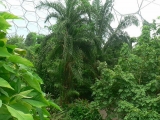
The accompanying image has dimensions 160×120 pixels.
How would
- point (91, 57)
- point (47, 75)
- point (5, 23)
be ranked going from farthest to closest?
point (47, 75), point (91, 57), point (5, 23)

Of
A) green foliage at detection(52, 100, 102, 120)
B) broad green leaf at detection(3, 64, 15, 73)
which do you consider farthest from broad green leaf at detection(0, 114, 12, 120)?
green foliage at detection(52, 100, 102, 120)

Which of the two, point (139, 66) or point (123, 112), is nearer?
point (123, 112)

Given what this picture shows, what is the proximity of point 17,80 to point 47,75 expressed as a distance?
10.3 metres

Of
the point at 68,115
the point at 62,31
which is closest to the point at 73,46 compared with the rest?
the point at 62,31

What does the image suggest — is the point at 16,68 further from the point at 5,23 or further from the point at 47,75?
the point at 47,75

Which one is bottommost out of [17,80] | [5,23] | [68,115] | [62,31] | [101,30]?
[68,115]

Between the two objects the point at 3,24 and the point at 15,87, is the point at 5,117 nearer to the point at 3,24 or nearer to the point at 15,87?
the point at 15,87

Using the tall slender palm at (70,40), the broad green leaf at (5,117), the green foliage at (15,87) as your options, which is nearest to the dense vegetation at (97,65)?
the tall slender palm at (70,40)

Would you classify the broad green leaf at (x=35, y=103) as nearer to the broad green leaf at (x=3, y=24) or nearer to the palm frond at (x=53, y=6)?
the broad green leaf at (x=3, y=24)

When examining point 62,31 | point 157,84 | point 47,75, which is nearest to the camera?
point 157,84

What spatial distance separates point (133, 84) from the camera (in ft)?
21.5

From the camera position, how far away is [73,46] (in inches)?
359

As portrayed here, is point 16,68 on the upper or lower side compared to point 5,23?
lower

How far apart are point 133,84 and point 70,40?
2.99m
